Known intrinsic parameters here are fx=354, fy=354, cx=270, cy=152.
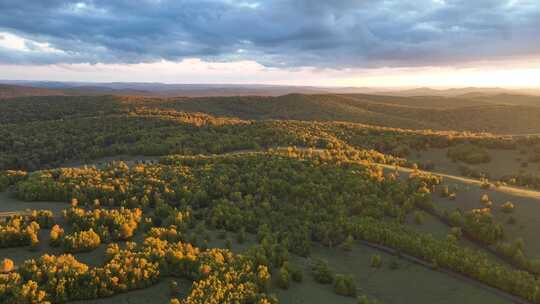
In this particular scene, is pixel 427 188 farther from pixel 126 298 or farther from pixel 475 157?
pixel 126 298

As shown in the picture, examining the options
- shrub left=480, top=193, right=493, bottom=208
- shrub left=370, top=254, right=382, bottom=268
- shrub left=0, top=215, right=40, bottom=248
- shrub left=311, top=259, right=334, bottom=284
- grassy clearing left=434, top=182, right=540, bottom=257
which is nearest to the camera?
shrub left=0, top=215, right=40, bottom=248

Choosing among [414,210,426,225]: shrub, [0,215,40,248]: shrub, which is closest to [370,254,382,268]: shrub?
[414,210,426,225]: shrub

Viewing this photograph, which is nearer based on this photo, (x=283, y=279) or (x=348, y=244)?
(x=283, y=279)

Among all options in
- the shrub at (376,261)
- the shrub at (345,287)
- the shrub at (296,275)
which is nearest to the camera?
the shrub at (345,287)

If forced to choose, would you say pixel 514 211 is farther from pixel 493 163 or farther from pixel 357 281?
pixel 493 163

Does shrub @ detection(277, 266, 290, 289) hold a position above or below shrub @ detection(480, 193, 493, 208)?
below

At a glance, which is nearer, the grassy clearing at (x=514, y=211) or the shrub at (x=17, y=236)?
the shrub at (x=17, y=236)

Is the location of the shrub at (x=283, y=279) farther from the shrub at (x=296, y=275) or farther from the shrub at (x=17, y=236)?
the shrub at (x=17, y=236)

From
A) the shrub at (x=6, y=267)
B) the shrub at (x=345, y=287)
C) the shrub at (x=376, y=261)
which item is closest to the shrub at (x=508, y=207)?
the shrub at (x=376, y=261)

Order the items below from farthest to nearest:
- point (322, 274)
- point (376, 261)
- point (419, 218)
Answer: point (419, 218) < point (376, 261) < point (322, 274)

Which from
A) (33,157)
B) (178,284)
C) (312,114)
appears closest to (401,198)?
(178,284)

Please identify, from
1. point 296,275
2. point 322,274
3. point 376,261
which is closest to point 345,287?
point 322,274

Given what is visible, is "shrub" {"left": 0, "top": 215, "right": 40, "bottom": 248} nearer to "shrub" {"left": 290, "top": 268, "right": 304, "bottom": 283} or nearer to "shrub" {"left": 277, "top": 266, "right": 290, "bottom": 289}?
"shrub" {"left": 277, "top": 266, "right": 290, "bottom": 289}
